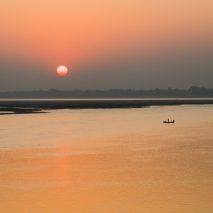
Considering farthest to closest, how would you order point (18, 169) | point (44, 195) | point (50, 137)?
point (50, 137), point (18, 169), point (44, 195)

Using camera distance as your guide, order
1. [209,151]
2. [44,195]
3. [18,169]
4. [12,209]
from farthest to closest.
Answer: [209,151], [18,169], [44,195], [12,209]

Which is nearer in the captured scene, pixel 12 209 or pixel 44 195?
pixel 12 209

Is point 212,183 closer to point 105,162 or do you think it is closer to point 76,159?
point 105,162

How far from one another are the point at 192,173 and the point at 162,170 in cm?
176

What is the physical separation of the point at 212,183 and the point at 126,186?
3.83m

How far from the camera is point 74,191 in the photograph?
2083cm

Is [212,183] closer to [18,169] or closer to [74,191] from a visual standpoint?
[74,191]

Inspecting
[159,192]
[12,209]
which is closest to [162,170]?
[159,192]

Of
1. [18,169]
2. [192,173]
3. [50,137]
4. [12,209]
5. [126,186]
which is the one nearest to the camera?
[12,209]

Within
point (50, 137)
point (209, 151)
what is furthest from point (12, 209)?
point (50, 137)

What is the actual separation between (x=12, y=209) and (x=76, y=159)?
13396mm

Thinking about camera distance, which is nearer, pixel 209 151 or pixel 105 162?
pixel 105 162

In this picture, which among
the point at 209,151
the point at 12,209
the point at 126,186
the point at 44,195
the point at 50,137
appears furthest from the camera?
the point at 50,137

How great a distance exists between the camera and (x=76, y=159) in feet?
102
